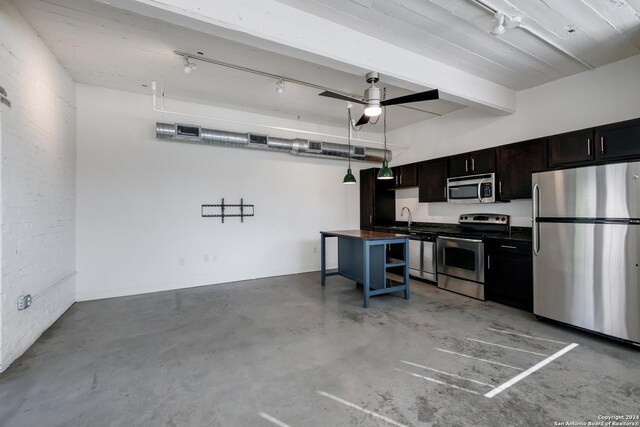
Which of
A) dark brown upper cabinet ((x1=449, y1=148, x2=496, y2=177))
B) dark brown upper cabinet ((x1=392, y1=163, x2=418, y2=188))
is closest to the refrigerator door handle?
dark brown upper cabinet ((x1=449, y1=148, x2=496, y2=177))

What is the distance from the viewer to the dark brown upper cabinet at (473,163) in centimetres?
438

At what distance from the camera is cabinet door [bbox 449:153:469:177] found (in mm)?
4738

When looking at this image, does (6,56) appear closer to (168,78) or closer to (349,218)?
(168,78)

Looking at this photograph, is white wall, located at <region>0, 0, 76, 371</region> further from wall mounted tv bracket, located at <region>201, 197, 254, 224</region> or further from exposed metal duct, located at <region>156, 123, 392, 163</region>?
wall mounted tv bracket, located at <region>201, 197, 254, 224</region>

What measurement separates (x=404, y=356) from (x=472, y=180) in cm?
320

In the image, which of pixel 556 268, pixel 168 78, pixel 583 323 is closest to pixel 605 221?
pixel 556 268

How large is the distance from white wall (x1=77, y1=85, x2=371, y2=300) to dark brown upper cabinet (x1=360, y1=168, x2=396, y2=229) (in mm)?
1080

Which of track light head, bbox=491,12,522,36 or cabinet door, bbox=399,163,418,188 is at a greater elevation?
track light head, bbox=491,12,522,36

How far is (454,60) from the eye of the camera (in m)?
3.43

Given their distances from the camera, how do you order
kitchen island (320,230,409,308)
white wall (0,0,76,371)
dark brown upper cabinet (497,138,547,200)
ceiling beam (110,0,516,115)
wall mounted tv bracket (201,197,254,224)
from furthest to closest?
wall mounted tv bracket (201,197,254,224), kitchen island (320,230,409,308), dark brown upper cabinet (497,138,547,200), white wall (0,0,76,371), ceiling beam (110,0,516,115)

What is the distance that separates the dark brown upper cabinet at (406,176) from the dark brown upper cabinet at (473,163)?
2.65 feet

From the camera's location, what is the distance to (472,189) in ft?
15.1

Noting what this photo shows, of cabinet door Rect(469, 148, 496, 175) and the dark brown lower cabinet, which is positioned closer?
the dark brown lower cabinet

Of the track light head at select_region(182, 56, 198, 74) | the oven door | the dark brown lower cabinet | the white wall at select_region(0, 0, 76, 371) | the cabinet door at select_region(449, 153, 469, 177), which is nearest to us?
the white wall at select_region(0, 0, 76, 371)
